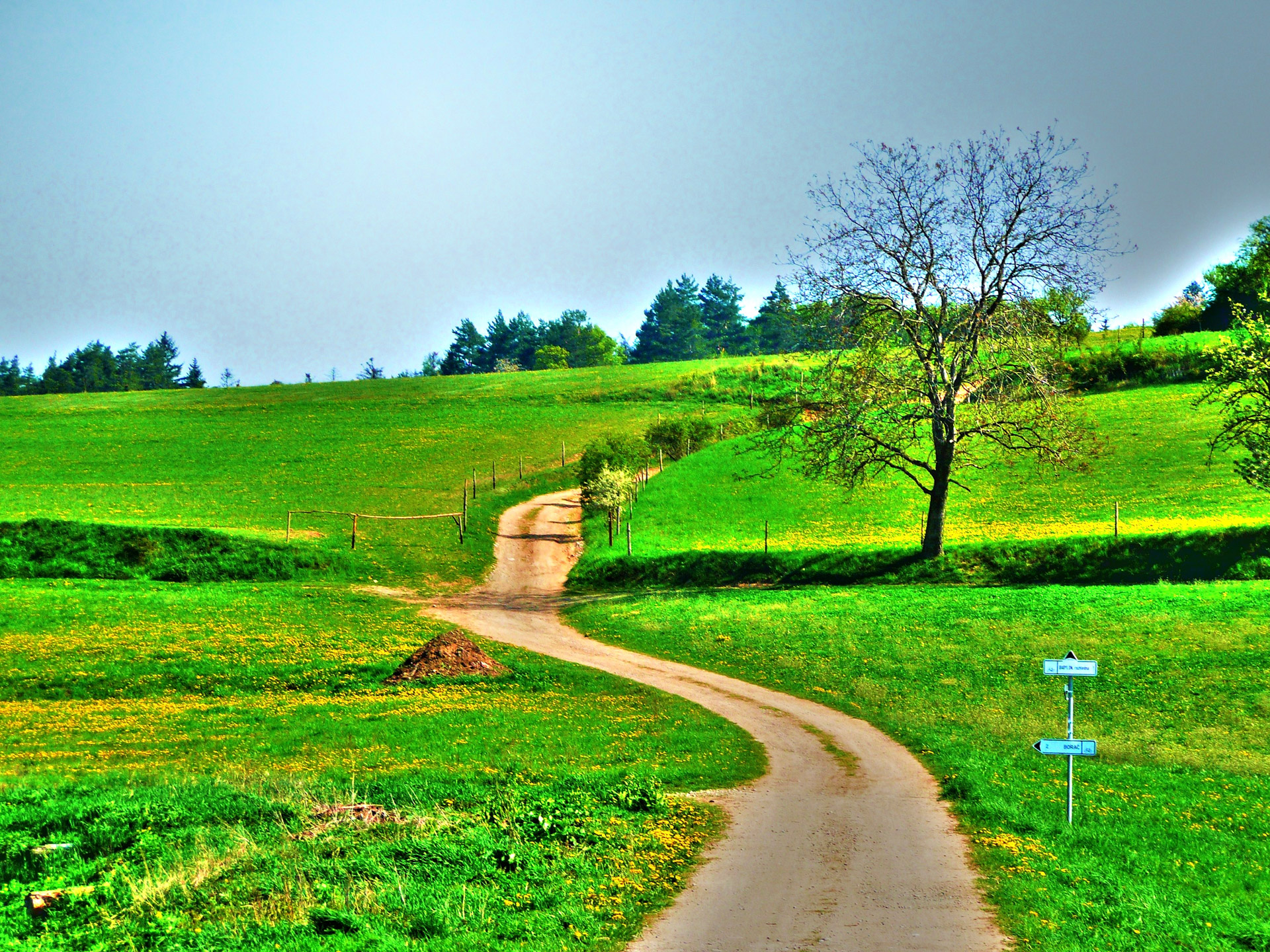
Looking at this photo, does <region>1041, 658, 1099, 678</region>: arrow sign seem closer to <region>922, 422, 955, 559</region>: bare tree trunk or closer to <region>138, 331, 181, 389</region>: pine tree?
<region>922, 422, 955, 559</region>: bare tree trunk

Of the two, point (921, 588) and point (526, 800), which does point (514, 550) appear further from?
point (526, 800)

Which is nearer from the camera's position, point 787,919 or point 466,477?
point 787,919

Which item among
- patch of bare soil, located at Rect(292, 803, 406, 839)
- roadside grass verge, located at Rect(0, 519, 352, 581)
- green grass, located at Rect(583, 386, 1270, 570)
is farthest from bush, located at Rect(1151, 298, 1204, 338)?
patch of bare soil, located at Rect(292, 803, 406, 839)

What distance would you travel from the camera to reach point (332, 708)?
77.4 ft

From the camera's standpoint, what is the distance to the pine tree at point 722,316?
177 m

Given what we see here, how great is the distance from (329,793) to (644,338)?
16436 centimetres

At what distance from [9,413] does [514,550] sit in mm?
77713

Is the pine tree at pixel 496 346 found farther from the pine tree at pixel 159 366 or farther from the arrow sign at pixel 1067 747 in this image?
the arrow sign at pixel 1067 747

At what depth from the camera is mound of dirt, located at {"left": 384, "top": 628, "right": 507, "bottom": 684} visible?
88.6 feet

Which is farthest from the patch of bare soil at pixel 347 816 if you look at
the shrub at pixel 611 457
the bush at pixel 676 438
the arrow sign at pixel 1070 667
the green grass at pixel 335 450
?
the bush at pixel 676 438

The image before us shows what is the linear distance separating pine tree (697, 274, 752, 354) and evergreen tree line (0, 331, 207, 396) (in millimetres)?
95241

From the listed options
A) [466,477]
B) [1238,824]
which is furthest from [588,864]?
[466,477]

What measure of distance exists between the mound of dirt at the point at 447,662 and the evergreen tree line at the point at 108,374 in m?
167

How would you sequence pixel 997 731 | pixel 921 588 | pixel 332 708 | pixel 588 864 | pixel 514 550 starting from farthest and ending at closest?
1. pixel 514 550
2. pixel 921 588
3. pixel 332 708
4. pixel 997 731
5. pixel 588 864
